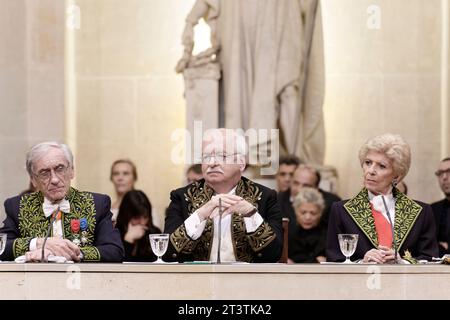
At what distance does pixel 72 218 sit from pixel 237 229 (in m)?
0.81

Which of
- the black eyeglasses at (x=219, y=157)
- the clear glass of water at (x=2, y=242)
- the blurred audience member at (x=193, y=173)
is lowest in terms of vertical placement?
the clear glass of water at (x=2, y=242)

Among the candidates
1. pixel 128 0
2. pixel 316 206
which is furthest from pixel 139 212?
pixel 128 0

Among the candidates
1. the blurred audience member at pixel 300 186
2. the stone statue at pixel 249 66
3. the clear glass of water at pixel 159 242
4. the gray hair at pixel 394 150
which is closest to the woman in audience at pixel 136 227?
the blurred audience member at pixel 300 186

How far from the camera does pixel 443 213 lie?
9656 millimetres

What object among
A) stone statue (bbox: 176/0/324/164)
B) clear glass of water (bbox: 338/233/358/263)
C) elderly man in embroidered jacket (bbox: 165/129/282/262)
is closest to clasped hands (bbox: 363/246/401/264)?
clear glass of water (bbox: 338/233/358/263)

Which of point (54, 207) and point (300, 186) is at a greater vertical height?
point (54, 207)

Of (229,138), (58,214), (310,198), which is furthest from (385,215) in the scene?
(310,198)

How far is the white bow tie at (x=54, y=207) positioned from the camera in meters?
6.98

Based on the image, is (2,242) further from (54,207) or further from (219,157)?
(219,157)

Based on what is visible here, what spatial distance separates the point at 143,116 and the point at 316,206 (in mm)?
3138

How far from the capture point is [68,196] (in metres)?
7.04

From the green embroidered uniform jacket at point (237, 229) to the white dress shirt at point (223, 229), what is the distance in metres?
0.02

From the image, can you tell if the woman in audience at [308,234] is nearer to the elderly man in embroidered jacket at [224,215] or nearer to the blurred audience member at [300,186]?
the blurred audience member at [300,186]

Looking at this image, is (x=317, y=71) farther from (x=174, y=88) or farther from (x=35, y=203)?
(x=35, y=203)
